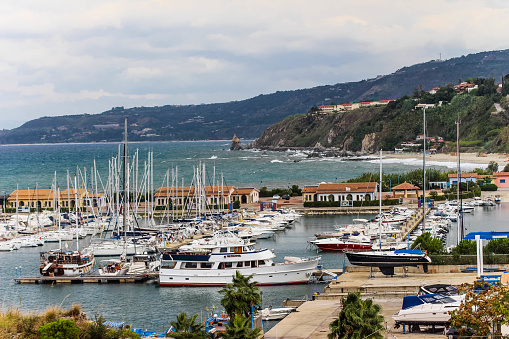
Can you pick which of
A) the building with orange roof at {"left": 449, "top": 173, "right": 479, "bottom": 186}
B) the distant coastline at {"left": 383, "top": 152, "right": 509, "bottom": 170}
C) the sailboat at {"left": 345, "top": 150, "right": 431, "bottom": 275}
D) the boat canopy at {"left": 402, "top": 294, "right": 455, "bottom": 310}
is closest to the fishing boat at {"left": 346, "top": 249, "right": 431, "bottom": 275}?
the sailboat at {"left": 345, "top": 150, "right": 431, "bottom": 275}

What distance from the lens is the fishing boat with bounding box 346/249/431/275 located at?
1190 inches

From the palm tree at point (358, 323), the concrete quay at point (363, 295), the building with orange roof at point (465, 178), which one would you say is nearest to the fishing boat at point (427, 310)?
the concrete quay at point (363, 295)

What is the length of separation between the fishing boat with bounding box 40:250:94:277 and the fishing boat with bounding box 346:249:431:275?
57.4 ft

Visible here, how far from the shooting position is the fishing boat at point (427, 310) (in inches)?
760

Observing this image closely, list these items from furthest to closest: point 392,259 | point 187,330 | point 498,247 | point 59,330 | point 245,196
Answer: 1. point 245,196
2. point 498,247
3. point 392,259
4. point 187,330
5. point 59,330

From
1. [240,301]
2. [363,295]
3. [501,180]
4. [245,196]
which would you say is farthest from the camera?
[501,180]

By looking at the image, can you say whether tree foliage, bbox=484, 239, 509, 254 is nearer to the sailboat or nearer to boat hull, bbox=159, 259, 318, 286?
the sailboat

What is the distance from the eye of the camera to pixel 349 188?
76.9 metres

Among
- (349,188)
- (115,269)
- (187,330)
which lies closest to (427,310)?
(187,330)

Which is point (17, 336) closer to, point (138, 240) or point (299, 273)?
point (299, 273)

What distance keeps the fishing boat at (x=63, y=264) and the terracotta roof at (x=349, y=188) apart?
1545 inches

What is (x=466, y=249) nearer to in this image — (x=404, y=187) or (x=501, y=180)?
(x=404, y=187)

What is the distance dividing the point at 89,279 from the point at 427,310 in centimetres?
2396

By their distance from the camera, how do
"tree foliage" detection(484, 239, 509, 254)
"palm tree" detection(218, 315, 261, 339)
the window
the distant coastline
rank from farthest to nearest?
the distant coastline → the window → "tree foliage" detection(484, 239, 509, 254) → "palm tree" detection(218, 315, 261, 339)
